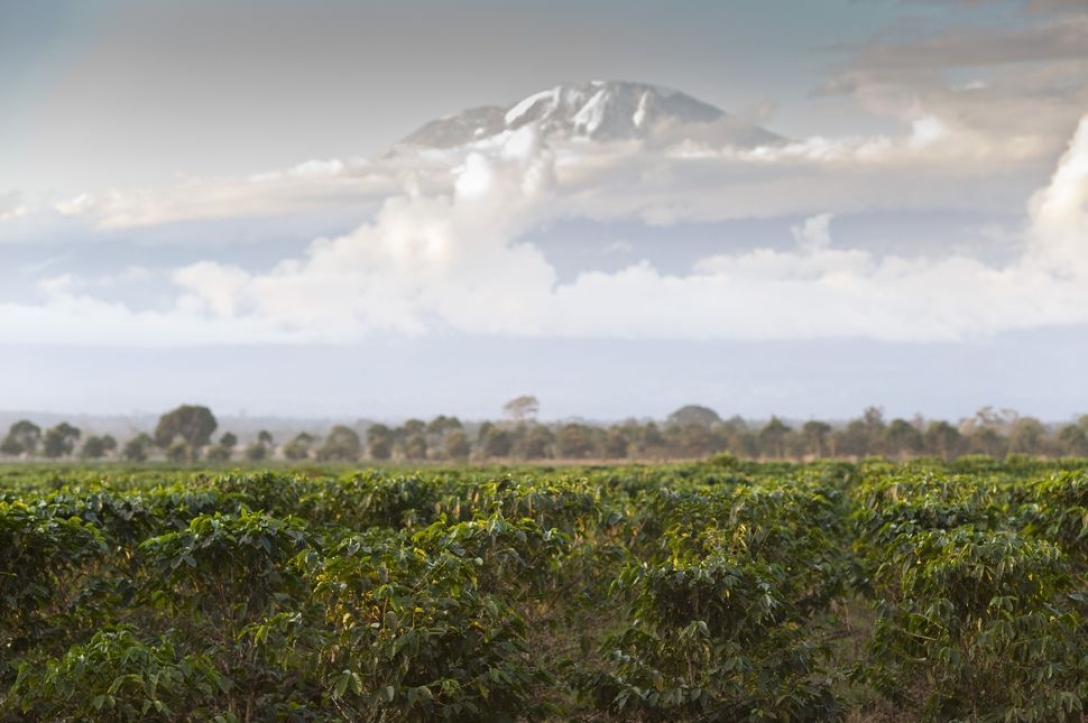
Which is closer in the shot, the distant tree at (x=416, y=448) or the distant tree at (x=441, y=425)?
the distant tree at (x=416, y=448)

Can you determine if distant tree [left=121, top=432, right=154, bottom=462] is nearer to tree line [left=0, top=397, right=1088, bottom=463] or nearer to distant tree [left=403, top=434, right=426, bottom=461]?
tree line [left=0, top=397, right=1088, bottom=463]

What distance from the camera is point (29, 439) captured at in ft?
462

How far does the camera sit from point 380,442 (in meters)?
141

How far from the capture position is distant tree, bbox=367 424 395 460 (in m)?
141

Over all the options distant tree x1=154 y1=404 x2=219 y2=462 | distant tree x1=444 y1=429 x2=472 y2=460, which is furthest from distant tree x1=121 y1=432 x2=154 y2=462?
distant tree x1=444 y1=429 x2=472 y2=460

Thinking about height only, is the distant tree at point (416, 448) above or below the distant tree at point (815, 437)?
below

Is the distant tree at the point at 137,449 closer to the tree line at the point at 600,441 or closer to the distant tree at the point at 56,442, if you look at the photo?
the tree line at the point at 600,441

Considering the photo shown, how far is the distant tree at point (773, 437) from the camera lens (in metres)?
119

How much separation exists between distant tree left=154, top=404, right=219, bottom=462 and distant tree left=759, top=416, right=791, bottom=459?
74.6 meters

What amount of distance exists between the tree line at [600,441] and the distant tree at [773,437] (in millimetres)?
119

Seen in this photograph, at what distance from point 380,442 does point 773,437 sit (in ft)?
180

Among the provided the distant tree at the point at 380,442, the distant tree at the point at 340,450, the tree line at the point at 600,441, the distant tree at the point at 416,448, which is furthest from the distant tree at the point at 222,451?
the distant tree at the point at 416,448

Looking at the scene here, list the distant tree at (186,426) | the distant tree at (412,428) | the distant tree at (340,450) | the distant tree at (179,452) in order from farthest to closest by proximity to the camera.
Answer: the distant tree at (412,428)
the distant tree at (186,426)
the distant tree at (340,450)
the distant tree at (179,452)

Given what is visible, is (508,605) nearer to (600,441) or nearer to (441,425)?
(600,441)
